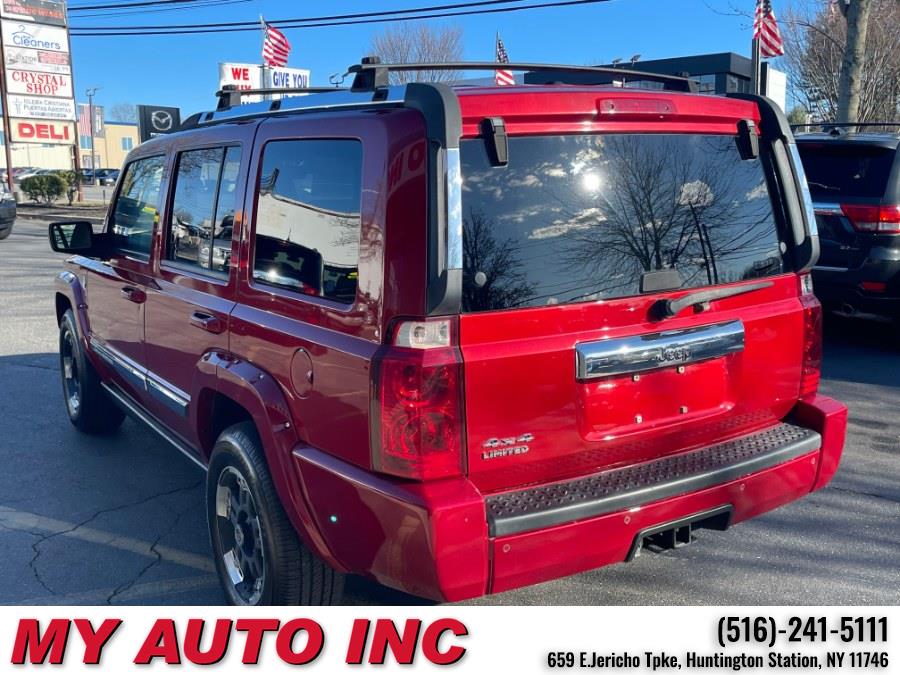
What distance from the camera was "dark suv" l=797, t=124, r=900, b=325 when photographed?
7.40m

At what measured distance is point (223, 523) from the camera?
11.6 feet

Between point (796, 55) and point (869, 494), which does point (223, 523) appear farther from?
point (796, 55)

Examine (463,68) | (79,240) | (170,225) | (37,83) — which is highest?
(37,83)

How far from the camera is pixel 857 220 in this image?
7496mm

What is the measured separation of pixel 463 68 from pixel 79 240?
2.66m

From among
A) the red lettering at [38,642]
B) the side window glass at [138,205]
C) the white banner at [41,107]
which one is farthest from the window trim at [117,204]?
the white banner at [41,107]

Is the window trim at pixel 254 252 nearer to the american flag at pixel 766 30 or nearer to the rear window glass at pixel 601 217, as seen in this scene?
the rear window glass at pixel 601 217

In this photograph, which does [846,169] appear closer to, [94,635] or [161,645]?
[161,645]

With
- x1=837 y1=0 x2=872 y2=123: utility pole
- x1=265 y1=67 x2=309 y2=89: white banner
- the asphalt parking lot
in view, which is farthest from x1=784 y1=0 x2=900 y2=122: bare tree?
the asphalt parking lot

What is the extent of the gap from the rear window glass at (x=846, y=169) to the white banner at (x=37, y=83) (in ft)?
105

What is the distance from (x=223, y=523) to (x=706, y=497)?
1.88 m

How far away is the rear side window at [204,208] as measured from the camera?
3557 millimetres

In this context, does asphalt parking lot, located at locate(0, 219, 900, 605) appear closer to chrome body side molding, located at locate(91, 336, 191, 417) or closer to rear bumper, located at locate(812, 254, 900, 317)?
chrome body side molding, located at locate(91, 336, 191, 417)

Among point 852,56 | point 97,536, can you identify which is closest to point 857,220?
point 97,536
